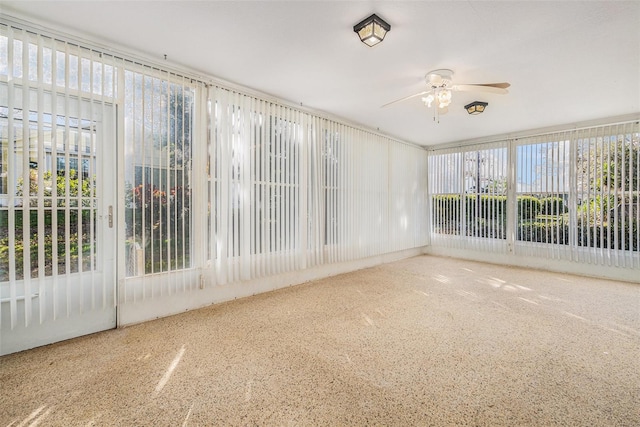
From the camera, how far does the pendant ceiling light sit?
7.21 ft

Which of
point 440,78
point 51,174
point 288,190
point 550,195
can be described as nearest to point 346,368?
point 288,190

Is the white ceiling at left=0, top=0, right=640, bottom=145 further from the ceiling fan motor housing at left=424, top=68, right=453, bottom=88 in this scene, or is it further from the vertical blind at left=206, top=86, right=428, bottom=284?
the vertical blind at left=206, top=86, right=428, bottom=284

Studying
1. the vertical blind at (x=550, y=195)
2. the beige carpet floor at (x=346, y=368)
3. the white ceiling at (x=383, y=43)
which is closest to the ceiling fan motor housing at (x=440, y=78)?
the white ceiling at (x=383, y=43)

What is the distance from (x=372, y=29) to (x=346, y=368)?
8.57ft

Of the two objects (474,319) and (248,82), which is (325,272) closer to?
(474,319)

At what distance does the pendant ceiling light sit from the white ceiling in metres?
0.05

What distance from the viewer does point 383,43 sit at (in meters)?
2.56

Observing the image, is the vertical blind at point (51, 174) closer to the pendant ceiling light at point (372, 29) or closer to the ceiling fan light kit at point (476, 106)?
the pendant ceiling light at point (372, 29)

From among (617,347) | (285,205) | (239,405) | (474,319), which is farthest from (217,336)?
(617,347)

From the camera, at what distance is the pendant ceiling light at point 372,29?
2.20 metres

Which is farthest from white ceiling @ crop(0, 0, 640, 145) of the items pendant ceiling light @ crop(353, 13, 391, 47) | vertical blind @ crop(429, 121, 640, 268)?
vertical blind @ crop(429, 121, 640, 268)

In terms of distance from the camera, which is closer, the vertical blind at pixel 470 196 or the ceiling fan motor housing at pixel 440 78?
the ceiling fan motor housing at pixel 440 78

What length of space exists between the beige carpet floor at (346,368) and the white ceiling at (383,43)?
2683mm

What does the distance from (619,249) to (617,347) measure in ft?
10.5
